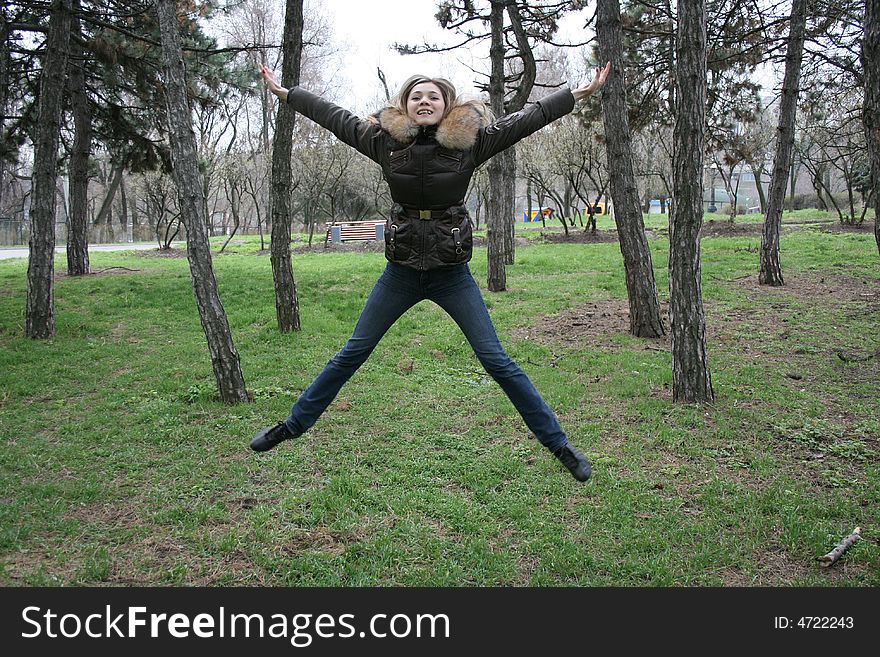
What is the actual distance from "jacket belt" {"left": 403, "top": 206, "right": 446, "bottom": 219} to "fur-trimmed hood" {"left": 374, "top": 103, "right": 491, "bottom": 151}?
394 mm

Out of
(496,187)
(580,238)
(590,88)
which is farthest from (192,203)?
(580,238)

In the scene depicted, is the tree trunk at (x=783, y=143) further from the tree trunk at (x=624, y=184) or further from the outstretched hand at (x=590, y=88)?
the outstretched hand at (x=590, y=88)

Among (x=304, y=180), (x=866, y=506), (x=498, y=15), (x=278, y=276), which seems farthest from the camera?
(x=304, y=180)

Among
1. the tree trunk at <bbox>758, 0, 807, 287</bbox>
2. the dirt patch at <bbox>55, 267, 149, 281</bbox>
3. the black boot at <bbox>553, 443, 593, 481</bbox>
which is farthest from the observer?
the dirt patch at <bbox>55, 267, 149, 281</bbox>

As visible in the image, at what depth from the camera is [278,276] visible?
974 cm

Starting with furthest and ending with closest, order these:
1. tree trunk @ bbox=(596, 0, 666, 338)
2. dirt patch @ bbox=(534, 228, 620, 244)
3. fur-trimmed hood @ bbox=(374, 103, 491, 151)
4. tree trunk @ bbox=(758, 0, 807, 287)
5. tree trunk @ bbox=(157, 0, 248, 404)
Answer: dirt patch @ bbox=(534, 228, 620, 244), tree trunk @ bbox=(758, 0, 807, 287), tree trunk @ bbox=(596, 0, 666, 338), tree trunk @ bbox=(157, 0, 248, 404), fur-trimmed hood @ bbox=(374, 103, 491, 151)

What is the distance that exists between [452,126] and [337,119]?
818mm

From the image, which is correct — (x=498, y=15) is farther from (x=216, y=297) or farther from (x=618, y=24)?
(x=216, y=297)

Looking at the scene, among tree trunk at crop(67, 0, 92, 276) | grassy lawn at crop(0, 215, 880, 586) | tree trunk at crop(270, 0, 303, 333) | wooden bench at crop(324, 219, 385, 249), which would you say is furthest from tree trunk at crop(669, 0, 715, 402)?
wooden bench at crop(324, 219, 385, 249)

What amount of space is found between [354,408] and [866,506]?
4559mm

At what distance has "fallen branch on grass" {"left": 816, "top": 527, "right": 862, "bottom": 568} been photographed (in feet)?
13.6

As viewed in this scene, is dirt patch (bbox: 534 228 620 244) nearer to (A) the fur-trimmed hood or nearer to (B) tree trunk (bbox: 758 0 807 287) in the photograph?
(B) tree trunk (bbox: 758 0 807 287)

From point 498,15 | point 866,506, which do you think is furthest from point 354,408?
point 498,15

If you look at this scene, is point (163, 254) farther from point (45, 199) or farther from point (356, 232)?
point (45, 199)
